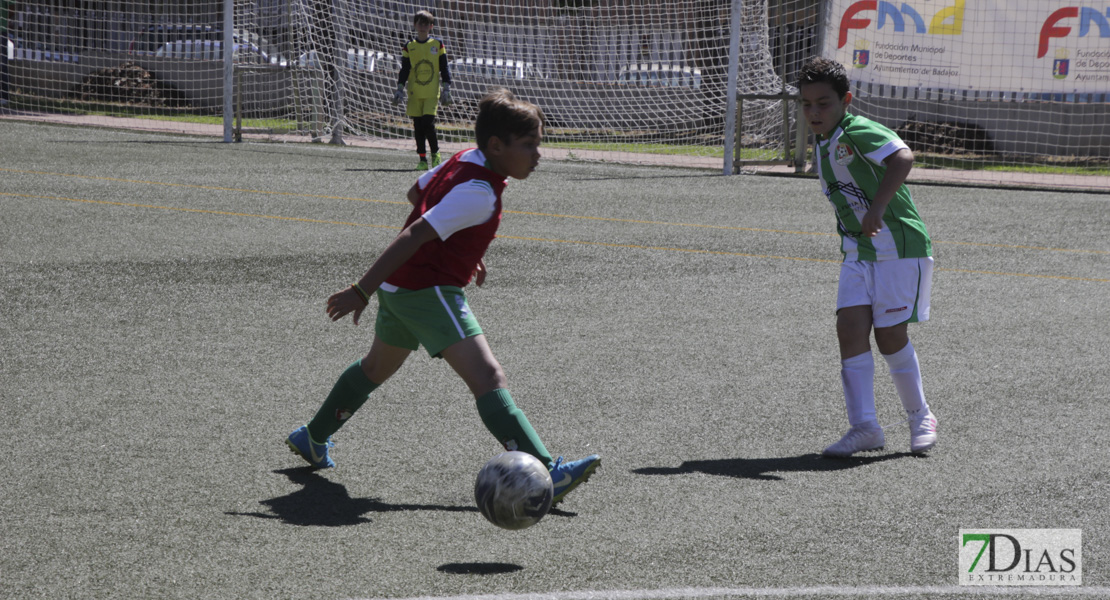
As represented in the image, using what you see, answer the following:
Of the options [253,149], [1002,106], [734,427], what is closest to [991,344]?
[734,427]

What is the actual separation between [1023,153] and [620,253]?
11.3m

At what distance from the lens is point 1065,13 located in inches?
632

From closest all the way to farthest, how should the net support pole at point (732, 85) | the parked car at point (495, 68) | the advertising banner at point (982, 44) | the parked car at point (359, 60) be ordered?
1. the advertising banner at point (982, 44)
2. the net support pole at point (732, 85)
3. the parked car at point (495, 68)
4. the parked car at point (359, 60)

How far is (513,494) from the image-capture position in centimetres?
370

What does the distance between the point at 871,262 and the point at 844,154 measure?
0.45 meters

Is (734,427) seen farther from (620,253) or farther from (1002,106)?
(1002,106)

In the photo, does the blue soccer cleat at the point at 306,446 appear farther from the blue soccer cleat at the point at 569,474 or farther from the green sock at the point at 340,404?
the blue soccer cleat at the point at 569,474

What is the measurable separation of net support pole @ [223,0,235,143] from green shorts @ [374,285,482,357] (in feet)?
54.0

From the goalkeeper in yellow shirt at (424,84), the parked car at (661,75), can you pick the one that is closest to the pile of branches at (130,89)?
the goalkeeper in yellow shirt at (424,84)

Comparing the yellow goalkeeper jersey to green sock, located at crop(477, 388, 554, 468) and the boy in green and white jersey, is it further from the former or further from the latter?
green sock, located at crop(477, 388, 554, 468)

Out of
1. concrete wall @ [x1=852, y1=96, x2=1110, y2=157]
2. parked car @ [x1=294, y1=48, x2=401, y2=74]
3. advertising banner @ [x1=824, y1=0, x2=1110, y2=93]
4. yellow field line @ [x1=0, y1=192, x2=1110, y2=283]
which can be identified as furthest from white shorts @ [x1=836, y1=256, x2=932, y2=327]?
parked car @ [x1=294, y1=48, x2=401, y2=74]

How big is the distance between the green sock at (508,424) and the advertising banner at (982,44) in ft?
44.9

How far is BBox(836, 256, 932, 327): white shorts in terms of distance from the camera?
4.86m

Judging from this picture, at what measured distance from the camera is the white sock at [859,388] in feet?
15.7
